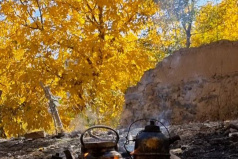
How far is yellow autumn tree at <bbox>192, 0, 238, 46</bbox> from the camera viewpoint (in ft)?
63.8

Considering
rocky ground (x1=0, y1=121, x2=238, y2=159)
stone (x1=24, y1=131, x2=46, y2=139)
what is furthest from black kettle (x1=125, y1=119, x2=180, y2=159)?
stone (x1=24, y1=131, x2=46, y2=139)

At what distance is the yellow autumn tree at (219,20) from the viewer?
63.8 feet

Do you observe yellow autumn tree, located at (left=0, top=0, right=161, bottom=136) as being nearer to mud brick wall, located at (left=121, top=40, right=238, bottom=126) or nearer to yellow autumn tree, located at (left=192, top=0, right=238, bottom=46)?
mud brick wall, located at (left=121, top=40, right=238, bottom=126)

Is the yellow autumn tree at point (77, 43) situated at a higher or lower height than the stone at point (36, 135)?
higher

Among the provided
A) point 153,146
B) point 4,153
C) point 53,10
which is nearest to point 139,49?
point 53,10

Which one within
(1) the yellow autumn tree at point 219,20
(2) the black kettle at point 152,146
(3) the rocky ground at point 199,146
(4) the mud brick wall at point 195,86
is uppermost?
(1) the yellow autumn tree at point 219,20

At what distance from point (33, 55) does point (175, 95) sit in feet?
13.7

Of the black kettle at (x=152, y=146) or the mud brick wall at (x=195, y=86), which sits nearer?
the black kettle at (x=152, y=146)

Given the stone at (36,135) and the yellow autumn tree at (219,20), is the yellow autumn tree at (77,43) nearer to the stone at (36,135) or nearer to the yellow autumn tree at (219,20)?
the stone at (36,135)

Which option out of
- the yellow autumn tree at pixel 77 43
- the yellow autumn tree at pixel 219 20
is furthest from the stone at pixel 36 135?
the yellow autumn tree at pixel 219 20

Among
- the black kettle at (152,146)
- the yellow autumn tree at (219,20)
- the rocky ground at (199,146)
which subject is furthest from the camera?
the yellow autumn tree at (219,20)

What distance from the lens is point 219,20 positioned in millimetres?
19625

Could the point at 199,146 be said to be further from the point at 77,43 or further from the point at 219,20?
the point at 219,20

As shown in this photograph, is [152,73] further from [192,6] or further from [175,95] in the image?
[192,6]
